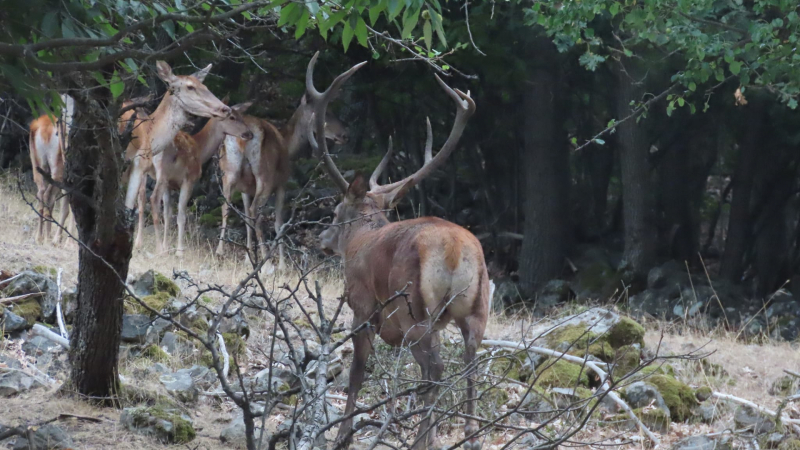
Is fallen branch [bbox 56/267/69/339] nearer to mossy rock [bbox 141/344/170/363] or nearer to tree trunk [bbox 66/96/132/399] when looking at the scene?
mossy rock [bbox 141/344/170/363]

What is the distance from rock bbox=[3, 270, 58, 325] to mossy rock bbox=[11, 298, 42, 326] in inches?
1.7

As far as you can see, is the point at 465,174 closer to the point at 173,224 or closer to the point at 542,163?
the point at 542,163

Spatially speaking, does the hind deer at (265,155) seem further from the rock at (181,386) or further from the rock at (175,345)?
the rock at (181,386)

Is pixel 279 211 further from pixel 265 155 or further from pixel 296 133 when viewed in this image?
pixel 296 133

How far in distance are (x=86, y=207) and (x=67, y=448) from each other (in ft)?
5.12

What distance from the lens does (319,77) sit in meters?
14.6

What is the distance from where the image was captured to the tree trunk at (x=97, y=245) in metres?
5.67

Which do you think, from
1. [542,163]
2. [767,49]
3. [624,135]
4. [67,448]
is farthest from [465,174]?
[67,448]

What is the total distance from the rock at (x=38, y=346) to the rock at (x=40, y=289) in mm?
574

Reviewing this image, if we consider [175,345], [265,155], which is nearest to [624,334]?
[175,345]

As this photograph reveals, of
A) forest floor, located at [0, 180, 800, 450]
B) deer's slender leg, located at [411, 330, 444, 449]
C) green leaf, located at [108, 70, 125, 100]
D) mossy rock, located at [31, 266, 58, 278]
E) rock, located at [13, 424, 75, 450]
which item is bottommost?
forest floor, located at [0, 180, 800, 450]

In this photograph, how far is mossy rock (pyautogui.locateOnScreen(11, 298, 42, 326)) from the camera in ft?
25.4

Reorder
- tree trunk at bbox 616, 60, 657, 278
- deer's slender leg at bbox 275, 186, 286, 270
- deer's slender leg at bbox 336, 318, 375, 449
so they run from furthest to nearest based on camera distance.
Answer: tree trunk at bbox 616, 60, 657, 278 → deer's slender leg at bbox 275, 186, 286, 270 → deer's slender leg at bbox 336, 318, 375, 449

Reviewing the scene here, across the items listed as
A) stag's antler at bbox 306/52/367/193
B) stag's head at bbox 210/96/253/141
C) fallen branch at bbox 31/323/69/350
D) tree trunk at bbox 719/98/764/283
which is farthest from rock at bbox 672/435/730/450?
tree trunk at bbox 719/98/764/283
